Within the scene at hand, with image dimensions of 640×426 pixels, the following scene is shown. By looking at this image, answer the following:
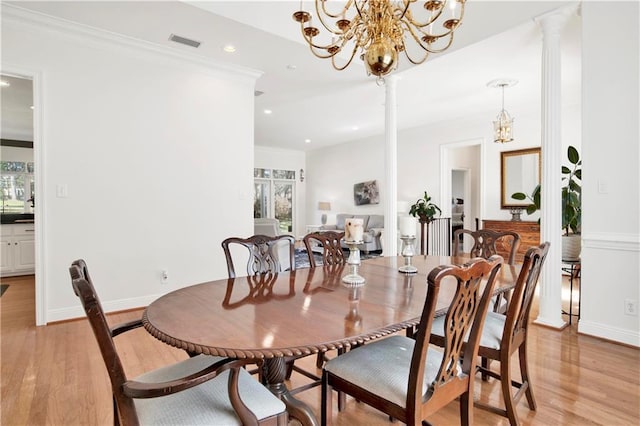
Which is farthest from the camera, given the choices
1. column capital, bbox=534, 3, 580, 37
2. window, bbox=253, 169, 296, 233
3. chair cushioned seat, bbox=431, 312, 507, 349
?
window, bbox=253, 169, 296, 233

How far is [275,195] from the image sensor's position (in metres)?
10.6

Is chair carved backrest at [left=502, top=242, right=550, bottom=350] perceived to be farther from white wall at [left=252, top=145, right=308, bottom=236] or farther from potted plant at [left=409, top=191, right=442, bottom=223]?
white wall at [left=252, top=145, right=308, bottom=236]

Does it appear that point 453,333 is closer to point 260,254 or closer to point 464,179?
point 260,254

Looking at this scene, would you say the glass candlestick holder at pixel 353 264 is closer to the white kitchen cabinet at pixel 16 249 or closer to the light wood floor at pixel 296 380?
the light wood floor at pixel 296 380

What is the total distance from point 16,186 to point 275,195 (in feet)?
19.6

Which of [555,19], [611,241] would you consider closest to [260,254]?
[611,241]

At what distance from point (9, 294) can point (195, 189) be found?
281 centimetres

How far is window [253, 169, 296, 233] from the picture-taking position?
10344mm

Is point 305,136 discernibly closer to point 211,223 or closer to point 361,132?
point 361,132

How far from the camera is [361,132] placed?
832 cm

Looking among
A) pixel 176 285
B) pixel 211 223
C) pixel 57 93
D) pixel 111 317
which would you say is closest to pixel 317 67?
pixel 211 223

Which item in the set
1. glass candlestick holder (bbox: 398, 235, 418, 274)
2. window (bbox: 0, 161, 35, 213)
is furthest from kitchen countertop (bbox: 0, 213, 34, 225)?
glass candlestick holder (bbox: 398, 235, 418, 274)

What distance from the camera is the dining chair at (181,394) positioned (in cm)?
97

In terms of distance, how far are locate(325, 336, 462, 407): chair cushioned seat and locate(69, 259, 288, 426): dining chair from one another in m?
0.33
